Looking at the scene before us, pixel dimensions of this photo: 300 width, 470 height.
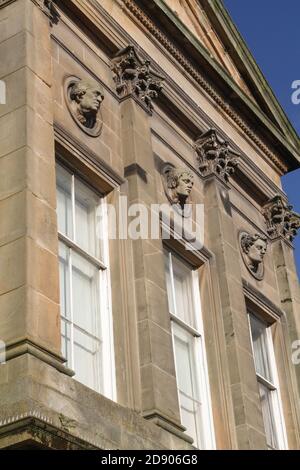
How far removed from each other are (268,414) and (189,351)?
9.25ft

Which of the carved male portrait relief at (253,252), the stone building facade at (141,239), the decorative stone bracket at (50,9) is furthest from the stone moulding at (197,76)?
the carved male portrait relief at (253,252)

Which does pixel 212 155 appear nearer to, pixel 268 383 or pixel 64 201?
pixel 268 383

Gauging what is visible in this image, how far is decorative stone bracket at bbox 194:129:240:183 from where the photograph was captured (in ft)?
66.8

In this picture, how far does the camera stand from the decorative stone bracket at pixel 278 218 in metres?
22.6

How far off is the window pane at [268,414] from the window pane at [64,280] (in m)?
5.92

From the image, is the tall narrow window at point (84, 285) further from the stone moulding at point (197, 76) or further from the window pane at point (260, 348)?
the window pane at point (260, 348)

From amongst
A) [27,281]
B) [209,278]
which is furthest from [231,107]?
[27,281]

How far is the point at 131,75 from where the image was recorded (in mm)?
18359

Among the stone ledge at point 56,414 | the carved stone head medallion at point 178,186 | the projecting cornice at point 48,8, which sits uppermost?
the projecting cornice at point 48,8

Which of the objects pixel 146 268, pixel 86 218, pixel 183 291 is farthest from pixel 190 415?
pixel 86 218

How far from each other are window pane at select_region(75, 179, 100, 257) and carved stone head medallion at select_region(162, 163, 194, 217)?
7.40 ft

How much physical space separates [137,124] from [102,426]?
6242 mm

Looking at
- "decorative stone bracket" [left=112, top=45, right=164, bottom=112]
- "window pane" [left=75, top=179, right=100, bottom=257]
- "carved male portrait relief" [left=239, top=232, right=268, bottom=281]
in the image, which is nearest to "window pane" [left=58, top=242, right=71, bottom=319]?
"window pane" [left=75, top=179, right=100, bottom=257]

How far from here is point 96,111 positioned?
17.1m
